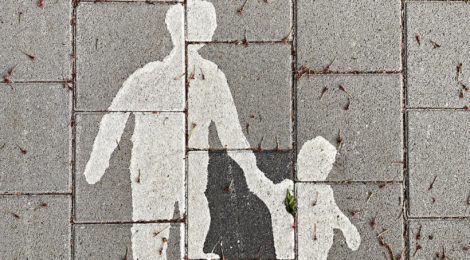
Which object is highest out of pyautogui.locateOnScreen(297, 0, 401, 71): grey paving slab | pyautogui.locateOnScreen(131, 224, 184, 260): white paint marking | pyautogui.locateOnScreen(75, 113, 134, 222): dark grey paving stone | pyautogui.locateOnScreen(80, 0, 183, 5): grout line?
pyautogui.locateOnScreen(80, 0, 183, 5): grout line

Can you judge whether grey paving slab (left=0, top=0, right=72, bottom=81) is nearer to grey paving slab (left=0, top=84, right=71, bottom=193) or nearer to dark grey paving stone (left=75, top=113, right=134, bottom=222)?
grey paving slab (left=0, top=84, right=71, bottom=193)

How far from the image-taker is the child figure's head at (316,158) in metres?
3.94

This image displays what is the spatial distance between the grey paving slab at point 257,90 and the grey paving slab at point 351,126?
119 millimetres

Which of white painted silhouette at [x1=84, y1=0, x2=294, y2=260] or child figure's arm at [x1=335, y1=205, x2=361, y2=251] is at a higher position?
white painted silhouette at [x1=84, y1=0, x2=294, y2=260]

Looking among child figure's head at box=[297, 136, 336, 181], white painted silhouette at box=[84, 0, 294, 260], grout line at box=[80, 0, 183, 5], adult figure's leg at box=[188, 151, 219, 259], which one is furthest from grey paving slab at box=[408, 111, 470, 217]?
grout line at box=[80, 0, 183, 5]

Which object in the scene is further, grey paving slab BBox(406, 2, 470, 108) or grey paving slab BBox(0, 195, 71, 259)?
grey paving slab BBox(406, 2, 470, 108)

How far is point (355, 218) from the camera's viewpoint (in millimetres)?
3941

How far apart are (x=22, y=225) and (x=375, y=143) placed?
2498 mm

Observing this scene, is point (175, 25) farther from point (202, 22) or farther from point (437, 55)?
point (437, 55)

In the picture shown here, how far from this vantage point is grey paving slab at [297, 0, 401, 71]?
3.96m

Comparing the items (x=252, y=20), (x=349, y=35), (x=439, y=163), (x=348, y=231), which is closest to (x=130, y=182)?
(x=252, y=20)

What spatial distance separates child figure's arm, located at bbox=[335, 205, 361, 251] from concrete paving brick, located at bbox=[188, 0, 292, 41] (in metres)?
1.33

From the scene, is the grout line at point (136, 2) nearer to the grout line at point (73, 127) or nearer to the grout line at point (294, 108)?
the grout line at point (73, 127)

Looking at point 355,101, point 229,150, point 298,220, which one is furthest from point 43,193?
point 355,101
